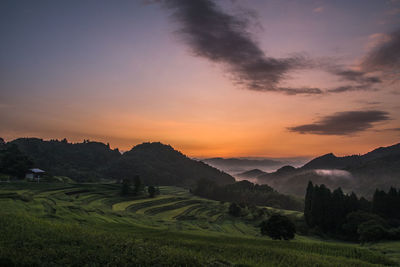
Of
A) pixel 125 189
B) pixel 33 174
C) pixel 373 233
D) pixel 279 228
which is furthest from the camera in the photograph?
pixel 125 189

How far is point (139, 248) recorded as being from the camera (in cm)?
2608

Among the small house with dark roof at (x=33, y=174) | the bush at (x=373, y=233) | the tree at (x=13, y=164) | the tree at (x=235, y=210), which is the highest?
the tree at (x=13, y=164)

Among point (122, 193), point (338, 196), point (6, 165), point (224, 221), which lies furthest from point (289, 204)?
point (6, 165)

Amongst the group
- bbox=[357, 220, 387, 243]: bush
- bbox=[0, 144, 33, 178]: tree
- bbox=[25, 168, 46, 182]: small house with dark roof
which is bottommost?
bbox=[357, 220, 387, 243]: bush

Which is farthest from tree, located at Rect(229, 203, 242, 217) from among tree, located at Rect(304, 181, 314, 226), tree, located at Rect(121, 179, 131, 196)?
tree, located at Rect(121, 179, 131, 196)

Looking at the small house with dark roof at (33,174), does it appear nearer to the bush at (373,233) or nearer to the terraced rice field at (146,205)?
the terraced rice field at (146,205)

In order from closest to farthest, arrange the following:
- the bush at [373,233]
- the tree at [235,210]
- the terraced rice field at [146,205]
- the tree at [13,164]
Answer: the bush at [373,233]
the terraced rice field at [146,205]
the tree at [235,210]
the tree at [13,164]

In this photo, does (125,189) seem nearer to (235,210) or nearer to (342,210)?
(235,210)

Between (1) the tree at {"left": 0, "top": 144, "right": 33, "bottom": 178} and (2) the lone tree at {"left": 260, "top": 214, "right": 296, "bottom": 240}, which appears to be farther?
(1) the tree at {"left": 0, "top": 144, "right": 33, "bottom": 178}

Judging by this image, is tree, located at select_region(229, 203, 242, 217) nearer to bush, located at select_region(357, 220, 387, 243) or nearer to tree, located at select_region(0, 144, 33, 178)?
bush, located at select_region(357, 220, 387, 243)

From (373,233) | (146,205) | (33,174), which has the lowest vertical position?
(146,205)

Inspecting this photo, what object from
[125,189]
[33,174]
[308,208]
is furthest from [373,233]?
[33,174]

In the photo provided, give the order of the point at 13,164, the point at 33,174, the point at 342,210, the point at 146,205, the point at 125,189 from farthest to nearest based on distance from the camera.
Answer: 1. the point at 125,189
2. the point at 33,174
3. the point at 13,164
4. the point at 146,205
5. the point at 342,210

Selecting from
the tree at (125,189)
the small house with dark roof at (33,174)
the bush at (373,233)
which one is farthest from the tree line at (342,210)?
the small house with dark roof at (33,174)
